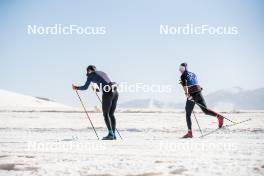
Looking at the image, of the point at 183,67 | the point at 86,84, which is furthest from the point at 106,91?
the point at 183,67

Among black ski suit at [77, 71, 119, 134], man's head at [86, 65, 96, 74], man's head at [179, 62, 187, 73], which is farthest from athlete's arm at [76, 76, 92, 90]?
man's head at [179, 62, 187, 73]

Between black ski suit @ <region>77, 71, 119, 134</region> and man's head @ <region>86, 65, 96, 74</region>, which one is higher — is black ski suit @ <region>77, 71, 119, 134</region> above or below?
below

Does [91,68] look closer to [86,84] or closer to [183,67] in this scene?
[86,84]

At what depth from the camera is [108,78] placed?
37.7 ft

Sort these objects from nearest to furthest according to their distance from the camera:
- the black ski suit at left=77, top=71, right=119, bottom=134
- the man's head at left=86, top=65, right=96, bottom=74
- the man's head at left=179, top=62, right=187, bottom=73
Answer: the black ski suit at left=77, top=71, right=119, bottom=134 → the man's head at left=86, top=65, right=96, bottom=74 → the man's head at left=179, top=62, right=187, bottom=73

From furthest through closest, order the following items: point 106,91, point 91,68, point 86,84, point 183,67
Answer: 1. point 183,67
2. point 86,84
3. point 91,68
4. point 106,91

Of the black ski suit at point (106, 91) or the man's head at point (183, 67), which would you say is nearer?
the black ski suit at point (106, 91)

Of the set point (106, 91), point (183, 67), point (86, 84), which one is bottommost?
point (106, 91)

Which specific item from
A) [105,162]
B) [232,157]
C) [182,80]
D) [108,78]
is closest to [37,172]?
[105,162]

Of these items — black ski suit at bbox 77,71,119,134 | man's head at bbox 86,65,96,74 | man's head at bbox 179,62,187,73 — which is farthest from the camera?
man's head at bbox 179,62,187,73

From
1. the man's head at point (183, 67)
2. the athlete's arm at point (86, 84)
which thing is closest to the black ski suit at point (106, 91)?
the athlete's arm at point (86, 84)

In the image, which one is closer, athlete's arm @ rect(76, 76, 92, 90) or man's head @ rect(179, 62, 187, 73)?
athlete's arm @ rect(76, 76, 92, 90)

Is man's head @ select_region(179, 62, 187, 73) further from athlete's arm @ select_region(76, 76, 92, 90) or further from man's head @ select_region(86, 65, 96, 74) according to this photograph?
athlete's arm @ select_region(76, 76, 92, 90)

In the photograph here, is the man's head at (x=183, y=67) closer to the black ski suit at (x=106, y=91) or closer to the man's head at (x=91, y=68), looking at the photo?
the black ski suit at (x=106, y=91)
